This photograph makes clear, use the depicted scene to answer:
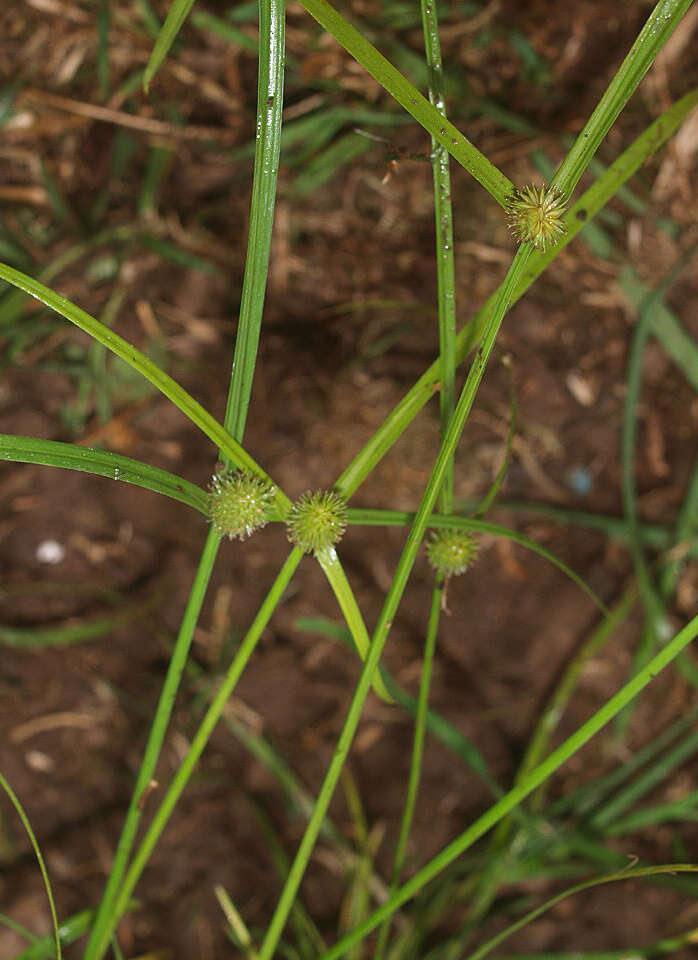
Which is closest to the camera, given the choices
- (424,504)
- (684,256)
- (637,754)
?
(424,504)

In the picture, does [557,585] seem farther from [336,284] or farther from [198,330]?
[198,330]

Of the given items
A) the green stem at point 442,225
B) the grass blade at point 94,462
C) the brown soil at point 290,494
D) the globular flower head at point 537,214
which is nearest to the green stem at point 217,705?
the grass blade at point 94,462

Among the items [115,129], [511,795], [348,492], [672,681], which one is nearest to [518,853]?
[672,681]

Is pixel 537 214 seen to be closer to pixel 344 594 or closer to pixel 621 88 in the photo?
pixel 621 88

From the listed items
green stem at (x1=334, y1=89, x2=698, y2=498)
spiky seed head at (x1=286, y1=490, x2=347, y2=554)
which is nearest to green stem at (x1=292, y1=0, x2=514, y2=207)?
green stem at (x1=334, y1=89, x2=698, y2=498)

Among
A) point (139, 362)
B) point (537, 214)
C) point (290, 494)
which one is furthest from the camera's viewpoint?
point (290, 494)

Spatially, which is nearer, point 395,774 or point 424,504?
point 424,504

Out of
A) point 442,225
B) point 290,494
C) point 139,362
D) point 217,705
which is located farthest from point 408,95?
point 290,494

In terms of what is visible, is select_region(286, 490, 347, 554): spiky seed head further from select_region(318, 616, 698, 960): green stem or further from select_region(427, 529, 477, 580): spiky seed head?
select_region(318, 616, 698, 960): green stem
